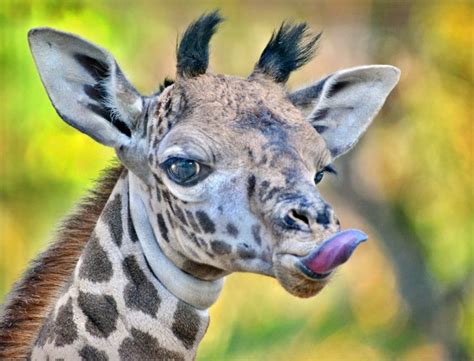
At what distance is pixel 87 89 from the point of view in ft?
19.1

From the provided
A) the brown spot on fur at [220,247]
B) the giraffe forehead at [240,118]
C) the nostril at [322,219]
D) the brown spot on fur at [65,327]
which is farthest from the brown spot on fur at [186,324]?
the nostril at [322,219]

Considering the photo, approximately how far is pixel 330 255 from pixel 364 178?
11122mm

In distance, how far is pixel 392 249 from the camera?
619 inches

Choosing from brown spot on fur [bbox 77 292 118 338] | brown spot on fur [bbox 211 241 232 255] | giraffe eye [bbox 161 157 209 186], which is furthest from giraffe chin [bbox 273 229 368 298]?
brown spot on fur [bbox 77 292 118 338]

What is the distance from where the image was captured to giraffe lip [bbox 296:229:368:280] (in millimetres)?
4883

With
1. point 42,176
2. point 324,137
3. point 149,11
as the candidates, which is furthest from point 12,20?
point 324,137

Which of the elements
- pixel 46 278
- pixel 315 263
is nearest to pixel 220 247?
pixel 315 263

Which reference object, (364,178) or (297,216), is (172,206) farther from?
(364,178)

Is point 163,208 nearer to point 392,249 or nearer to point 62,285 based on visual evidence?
point 62,285

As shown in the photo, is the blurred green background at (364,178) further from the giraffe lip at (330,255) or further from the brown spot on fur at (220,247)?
the giraffe lip at (330,255)

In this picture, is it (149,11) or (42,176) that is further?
(149,11)

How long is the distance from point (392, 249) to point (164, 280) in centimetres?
1035

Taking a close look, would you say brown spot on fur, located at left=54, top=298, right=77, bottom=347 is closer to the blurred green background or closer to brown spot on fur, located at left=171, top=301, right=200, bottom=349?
brown spot on fur, located at left=171, top=301, right=200, bottom=349

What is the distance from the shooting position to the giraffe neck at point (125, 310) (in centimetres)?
550
